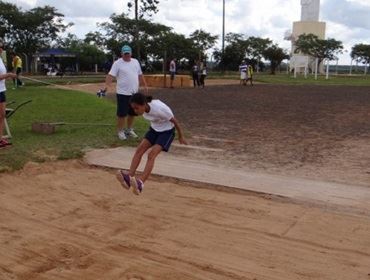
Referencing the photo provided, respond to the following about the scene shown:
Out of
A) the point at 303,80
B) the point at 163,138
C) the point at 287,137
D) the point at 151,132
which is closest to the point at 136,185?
the point at 163,138

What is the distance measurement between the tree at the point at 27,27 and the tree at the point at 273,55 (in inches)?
1052

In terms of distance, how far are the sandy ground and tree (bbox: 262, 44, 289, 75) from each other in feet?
207

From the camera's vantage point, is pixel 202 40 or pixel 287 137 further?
pixel 202 40

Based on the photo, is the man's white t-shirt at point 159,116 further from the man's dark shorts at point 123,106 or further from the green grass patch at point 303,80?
the green grass patch at point 303,80

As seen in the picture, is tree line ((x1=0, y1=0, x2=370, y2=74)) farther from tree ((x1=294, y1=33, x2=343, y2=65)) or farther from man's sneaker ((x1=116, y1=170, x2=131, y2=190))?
man's sneaker ((x1=116, y1=170, x2=131, y2=190))

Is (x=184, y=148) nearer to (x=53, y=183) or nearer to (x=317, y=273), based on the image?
(x=53, y=183)

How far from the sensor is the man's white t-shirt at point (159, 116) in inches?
263

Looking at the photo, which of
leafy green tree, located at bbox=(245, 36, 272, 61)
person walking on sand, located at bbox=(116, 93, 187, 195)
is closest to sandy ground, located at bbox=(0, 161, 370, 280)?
person walking on sand, located at bbox=(116, 93, 187, 195)

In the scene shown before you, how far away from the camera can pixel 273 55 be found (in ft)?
225

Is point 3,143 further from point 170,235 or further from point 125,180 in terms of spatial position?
point 170,235

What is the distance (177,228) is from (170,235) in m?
0.21

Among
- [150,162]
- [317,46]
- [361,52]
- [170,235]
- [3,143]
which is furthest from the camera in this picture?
[361,52]

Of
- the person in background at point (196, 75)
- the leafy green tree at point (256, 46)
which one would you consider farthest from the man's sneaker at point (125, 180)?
the leafy green tree at point (256, 46)

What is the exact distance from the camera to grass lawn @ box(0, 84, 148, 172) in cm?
886
